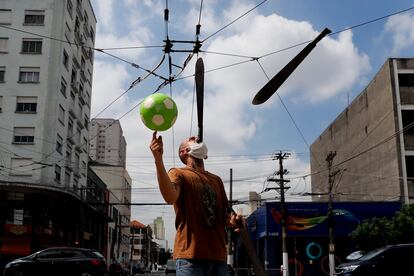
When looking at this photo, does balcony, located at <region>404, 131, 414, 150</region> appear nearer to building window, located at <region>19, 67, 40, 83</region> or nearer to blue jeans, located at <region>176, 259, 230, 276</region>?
building window, located at <region>19, 67, 40, 83</region>

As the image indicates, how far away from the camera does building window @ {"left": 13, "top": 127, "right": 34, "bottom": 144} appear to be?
124ft

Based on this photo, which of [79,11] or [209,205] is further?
[79,11]

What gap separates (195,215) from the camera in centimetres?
410

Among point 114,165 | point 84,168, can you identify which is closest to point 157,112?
point 84,168

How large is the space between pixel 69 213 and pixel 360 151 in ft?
88.3

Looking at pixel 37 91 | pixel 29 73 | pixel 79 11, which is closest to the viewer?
pixel 37 91

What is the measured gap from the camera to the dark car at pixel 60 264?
1711cm

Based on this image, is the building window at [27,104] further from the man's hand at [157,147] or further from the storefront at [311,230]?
the man's hand at [157,147]

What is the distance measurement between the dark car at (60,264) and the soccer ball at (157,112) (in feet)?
45.1

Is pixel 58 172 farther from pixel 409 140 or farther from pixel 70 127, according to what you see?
pixel 409 140

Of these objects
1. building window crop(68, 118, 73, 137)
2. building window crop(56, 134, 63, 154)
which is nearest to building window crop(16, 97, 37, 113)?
building window crop(56, 134, 63, 154)

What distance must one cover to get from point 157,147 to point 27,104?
37440 millimetres

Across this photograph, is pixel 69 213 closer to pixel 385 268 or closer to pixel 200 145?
pixel 385 268

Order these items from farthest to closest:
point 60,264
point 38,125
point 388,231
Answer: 1. point 38,125
2. point 388,231
3. point 60,264
